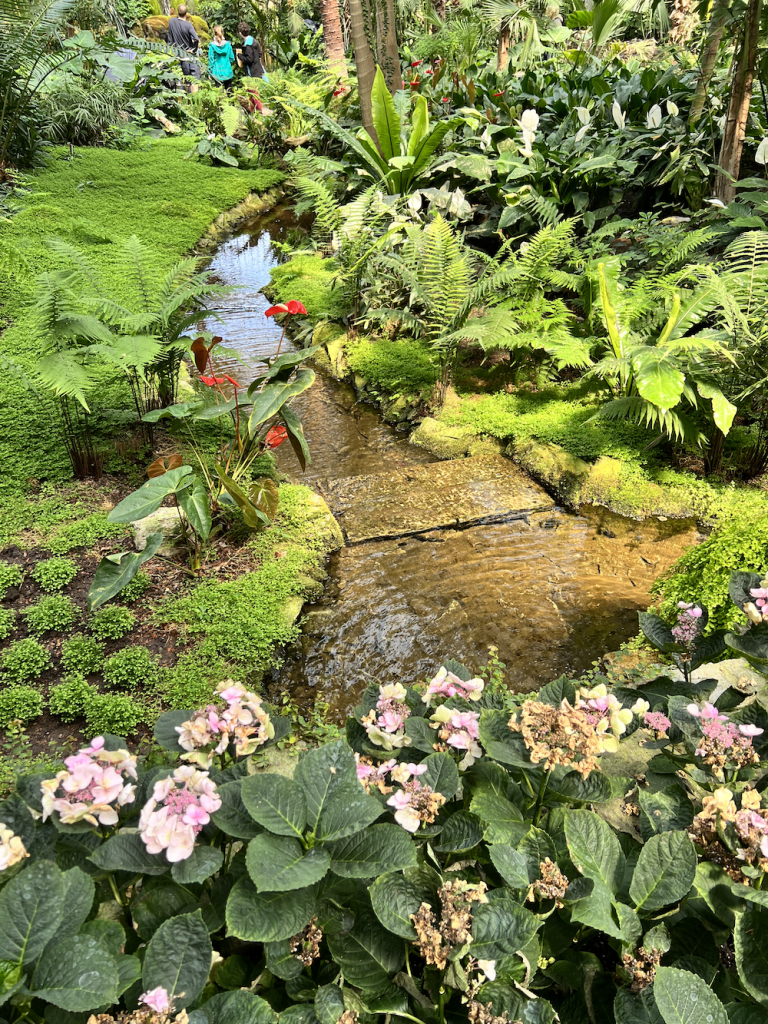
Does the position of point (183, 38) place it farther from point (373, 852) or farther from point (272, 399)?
point (373, 852)

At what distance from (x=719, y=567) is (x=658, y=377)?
4.49 feet

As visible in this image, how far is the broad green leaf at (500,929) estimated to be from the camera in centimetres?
87

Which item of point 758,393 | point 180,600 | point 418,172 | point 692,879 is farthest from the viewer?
point 418,172

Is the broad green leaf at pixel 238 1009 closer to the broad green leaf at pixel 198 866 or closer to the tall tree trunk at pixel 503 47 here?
the broad green leaf at pixel 198 866

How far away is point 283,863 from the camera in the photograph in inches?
34.5

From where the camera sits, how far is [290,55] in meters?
17.3

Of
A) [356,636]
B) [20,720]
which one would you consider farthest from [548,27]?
[20,720]

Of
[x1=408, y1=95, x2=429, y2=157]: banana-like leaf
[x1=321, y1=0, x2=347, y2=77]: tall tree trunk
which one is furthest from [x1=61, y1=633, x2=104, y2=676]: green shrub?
[x1=321, y1=0, x2=347, y2=77]: tall tree trunk

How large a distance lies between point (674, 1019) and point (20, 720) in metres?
2.40

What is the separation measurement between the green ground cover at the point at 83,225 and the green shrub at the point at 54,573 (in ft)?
2.55

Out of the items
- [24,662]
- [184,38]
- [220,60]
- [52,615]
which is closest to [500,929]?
[24,662]

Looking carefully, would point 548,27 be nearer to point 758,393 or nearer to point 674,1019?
point 758,393

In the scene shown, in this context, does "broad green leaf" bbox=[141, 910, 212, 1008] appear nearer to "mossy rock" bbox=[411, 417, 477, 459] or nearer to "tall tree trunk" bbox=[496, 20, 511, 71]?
"mossy rock" bbox=[411, 417, 477, 459]

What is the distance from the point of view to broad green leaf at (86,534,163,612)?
2.49m
